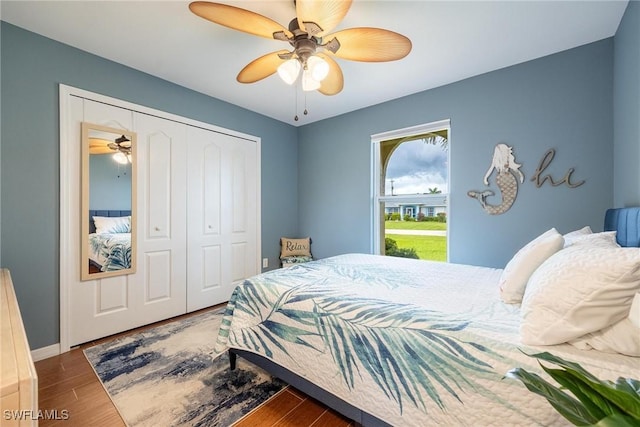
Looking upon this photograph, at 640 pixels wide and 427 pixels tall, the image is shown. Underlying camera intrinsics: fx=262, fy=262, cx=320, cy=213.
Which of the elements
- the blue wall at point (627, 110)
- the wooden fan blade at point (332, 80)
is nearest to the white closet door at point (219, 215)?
the wooden fan blade at point (332, 80)

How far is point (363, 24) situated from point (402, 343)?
2142mm

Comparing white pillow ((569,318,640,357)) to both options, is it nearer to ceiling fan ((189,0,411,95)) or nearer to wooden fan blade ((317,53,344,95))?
ceiling fan ((189,0,411,95))

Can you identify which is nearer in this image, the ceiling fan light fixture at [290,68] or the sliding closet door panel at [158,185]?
the ceiling fan light fixture at [290,68]

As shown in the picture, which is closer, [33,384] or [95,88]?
[33,384]

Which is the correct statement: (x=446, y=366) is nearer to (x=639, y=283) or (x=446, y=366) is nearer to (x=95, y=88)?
(x=639, y=283)

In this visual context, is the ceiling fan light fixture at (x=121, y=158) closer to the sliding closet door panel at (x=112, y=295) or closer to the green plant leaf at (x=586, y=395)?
the sliding closet door panel at (x=112, y=295)

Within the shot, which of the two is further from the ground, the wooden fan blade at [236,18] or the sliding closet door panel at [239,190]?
the wooden fan blade at [236,18]

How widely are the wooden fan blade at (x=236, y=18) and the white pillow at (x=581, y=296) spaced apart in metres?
1.88

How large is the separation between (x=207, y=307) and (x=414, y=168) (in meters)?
3.07

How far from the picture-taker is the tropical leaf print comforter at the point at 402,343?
3.09 feet

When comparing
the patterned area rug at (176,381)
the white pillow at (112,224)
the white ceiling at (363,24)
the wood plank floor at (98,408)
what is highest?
the white ceiling at (363,24)

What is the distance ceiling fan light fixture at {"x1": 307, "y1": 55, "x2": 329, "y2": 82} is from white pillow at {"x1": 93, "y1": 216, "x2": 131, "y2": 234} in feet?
7.26

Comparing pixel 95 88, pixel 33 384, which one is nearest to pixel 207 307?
pixel 95 88

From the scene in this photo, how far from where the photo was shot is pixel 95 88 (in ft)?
7.72
